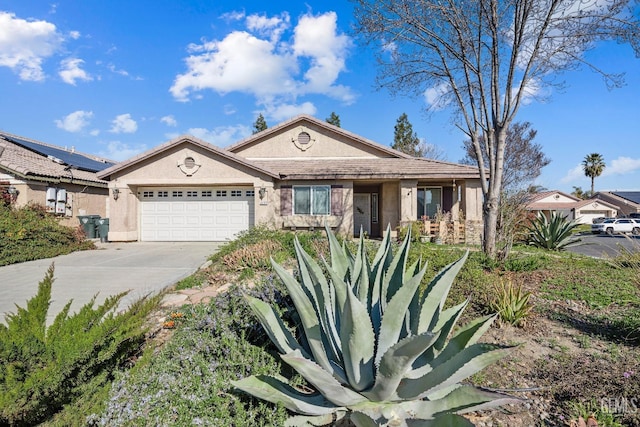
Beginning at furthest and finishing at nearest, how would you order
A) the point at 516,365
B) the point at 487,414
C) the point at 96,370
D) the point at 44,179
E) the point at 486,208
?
the point at 44,179, the point at 486,208, the point at 516,365, the point at 487,414, the point at 96,370

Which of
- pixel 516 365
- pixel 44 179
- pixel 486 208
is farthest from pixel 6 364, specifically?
pixel 44 179

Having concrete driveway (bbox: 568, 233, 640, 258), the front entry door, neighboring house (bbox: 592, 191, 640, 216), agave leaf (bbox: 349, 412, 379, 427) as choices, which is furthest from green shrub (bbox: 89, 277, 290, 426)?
neighboring house (bbox: 592, 191, 640, 216)

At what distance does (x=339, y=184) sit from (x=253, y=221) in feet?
14.4

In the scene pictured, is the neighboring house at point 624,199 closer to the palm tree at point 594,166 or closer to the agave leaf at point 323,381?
the palm tree at point 594,166

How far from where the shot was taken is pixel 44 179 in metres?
15.1

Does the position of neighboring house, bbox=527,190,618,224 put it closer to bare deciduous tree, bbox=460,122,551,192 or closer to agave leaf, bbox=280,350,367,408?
bare deciduous tree, bbox=460,122,551,192

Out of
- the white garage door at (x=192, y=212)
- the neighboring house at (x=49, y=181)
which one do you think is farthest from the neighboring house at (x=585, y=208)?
the neighboring house at (x=49, y=181)

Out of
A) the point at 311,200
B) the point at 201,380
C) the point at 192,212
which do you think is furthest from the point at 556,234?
the point at 192,212

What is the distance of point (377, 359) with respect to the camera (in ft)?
6.81

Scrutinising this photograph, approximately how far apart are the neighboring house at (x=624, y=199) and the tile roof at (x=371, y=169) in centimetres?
4120

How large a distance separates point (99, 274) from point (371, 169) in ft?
37.1

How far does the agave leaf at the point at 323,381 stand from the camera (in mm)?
1853

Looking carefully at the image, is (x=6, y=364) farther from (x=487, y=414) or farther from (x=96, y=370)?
(x=487, y=414)

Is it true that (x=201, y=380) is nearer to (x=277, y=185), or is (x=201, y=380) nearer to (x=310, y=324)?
(x=310, y=324)
